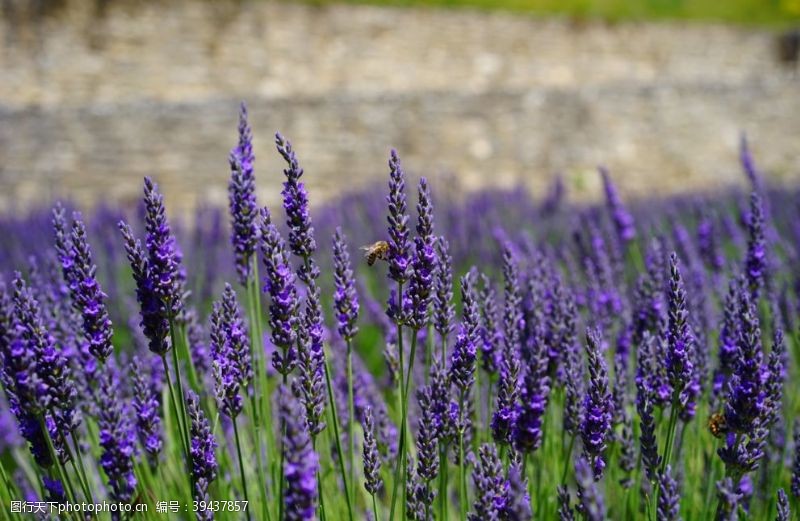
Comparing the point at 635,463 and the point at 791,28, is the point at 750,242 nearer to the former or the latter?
the point at 635,463

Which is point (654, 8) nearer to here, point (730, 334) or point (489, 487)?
point (730, 334)

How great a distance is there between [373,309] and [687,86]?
537 inches

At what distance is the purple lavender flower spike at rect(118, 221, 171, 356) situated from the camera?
1350 mm

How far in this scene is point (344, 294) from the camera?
151cm

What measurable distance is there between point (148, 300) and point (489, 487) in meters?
0.67

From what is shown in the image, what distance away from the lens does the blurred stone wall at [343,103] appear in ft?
39.7

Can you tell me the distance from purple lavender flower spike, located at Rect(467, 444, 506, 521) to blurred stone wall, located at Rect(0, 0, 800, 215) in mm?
9993

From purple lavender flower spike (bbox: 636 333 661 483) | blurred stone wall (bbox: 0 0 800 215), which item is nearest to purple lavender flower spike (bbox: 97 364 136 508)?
purple lavender flower spike (bbox: 636 333 661 483)

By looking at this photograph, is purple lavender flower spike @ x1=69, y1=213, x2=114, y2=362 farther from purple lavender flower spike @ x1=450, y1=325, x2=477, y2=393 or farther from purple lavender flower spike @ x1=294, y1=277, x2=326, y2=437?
purple lavender flower spike @ x1=450, y1=325, x2=477, y2=393

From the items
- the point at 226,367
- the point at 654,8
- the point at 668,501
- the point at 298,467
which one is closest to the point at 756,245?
the point at 668,501

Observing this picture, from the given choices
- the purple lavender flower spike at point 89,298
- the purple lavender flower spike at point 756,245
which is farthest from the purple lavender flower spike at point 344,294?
the purple lavender flower spike at point 756,245

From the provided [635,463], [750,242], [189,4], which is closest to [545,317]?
[635,463]

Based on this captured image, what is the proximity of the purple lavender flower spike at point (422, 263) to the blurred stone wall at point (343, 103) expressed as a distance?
9809mm

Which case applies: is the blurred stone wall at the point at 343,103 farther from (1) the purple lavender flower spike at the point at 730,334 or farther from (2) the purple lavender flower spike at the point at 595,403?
(2) the purple lavender flower spike at the point at 595,403
